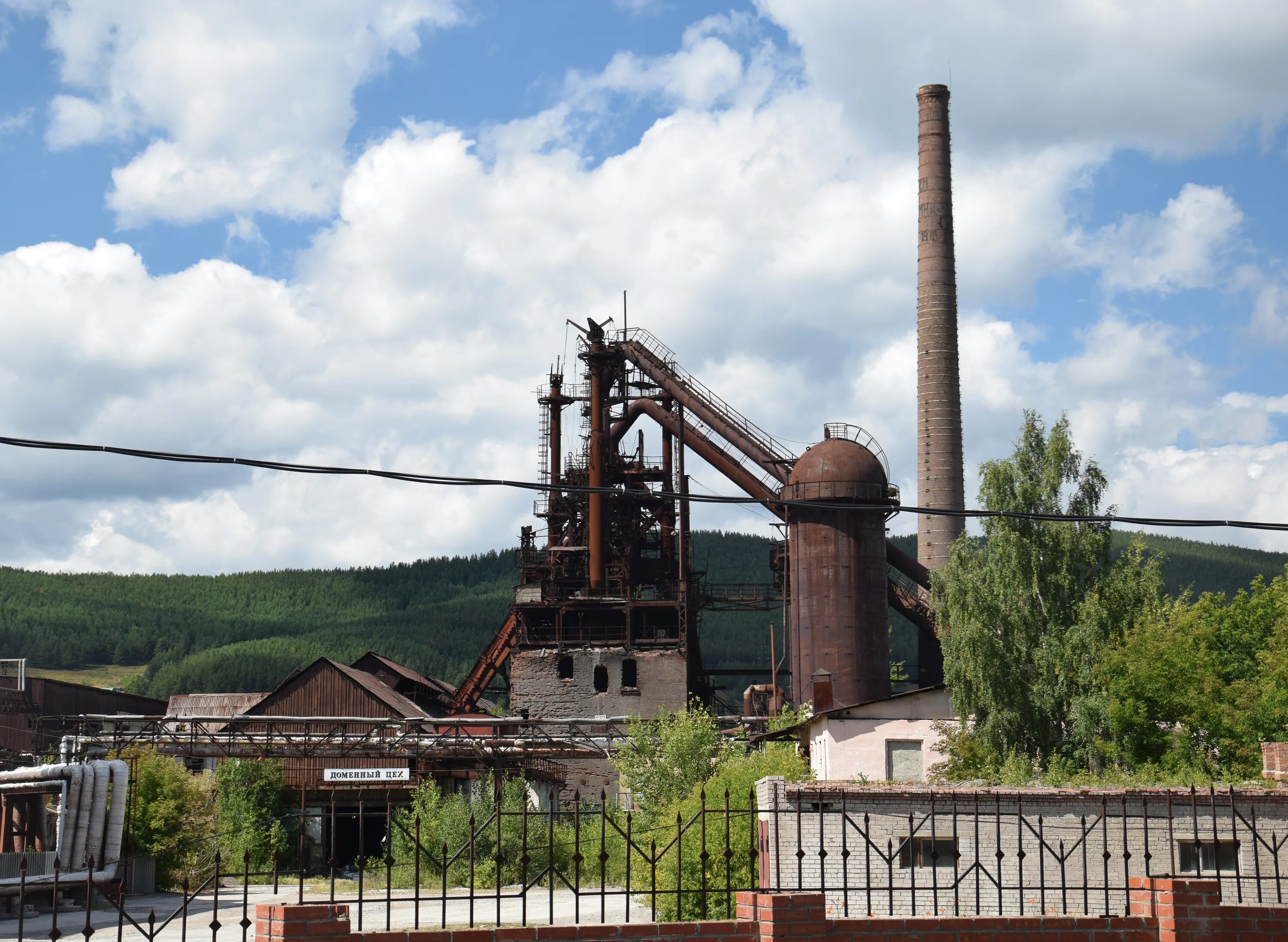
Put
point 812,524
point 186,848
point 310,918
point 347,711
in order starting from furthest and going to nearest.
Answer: point 347,711, point 812,524, point 186,848, point 310,918

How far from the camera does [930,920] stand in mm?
11938

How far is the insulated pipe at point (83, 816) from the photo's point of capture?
25906 millimetres

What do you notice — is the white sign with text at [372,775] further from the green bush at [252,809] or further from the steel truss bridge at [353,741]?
the green bush at [252,809]

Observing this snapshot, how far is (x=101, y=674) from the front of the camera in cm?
14538

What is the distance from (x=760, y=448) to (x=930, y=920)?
122 ft

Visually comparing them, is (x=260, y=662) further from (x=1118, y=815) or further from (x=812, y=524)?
(x=1118, y=815)

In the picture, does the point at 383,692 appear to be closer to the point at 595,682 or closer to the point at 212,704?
the point at 595,682

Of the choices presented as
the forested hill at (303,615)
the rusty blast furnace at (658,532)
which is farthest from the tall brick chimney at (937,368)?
the forested hill at (303,615)

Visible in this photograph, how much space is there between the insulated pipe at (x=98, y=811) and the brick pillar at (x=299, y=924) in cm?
1716

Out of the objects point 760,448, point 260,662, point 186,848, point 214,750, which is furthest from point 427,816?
point 260,662

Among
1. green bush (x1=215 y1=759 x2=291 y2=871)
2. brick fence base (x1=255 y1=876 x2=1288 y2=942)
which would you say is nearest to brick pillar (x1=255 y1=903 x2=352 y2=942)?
brick fence base (x1=255 y1=876 x2=1288 y2=942)

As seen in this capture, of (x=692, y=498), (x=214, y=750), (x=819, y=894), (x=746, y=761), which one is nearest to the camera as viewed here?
(x=819, y=894)

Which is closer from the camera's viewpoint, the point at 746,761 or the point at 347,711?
the point at 746,761

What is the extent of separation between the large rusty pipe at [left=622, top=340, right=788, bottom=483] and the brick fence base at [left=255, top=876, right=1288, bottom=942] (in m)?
34.4
